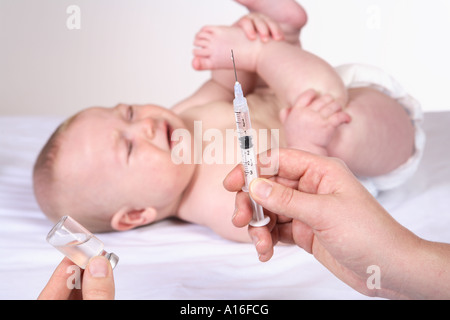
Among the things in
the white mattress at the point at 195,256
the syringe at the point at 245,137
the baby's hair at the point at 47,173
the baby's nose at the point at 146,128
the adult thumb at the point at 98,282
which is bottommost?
the white mattress at the point at 195,256

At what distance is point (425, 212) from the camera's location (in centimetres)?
137

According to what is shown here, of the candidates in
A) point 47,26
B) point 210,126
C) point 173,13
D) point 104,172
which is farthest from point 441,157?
point 47,26

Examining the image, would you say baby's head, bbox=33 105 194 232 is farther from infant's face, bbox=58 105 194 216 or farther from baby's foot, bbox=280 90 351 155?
baby's foot, bbox=280 90 351 155

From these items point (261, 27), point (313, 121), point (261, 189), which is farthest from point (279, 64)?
point (261, 189)

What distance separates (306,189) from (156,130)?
2.03 feet

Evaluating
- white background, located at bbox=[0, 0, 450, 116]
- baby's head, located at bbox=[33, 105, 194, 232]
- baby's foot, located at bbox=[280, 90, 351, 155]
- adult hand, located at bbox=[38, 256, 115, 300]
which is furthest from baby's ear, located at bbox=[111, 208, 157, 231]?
white background, located at bbox=[0, 0, 450, 116]

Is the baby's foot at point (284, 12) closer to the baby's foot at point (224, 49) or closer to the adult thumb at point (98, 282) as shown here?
the baby's foot at point (224, 49)

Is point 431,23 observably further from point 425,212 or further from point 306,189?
point 306,189

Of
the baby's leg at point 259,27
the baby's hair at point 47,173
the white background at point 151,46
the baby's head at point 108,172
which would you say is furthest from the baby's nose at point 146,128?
the white background at point 151,46

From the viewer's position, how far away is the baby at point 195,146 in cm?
142

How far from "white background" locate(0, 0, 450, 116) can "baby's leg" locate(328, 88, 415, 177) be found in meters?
1.30

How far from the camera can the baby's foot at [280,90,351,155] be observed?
135cm

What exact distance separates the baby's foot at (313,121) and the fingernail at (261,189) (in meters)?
0.55

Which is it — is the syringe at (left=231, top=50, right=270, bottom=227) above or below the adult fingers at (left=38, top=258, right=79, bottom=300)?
above
